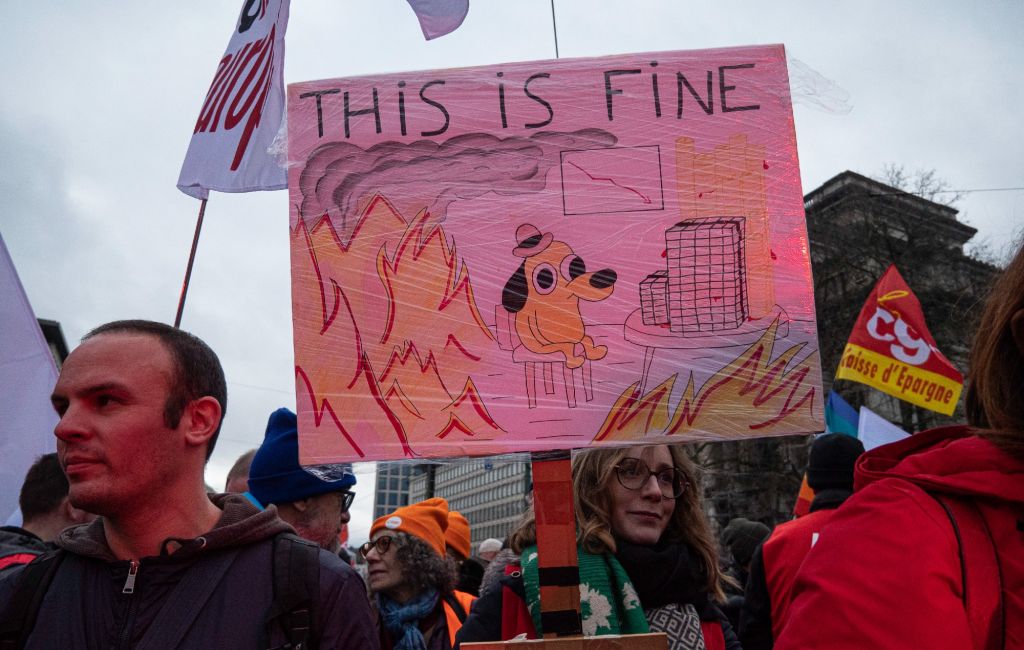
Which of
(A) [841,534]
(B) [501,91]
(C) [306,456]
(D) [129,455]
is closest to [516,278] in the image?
(B) [501,91]

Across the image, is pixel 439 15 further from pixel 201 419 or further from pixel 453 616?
pixel 453 616

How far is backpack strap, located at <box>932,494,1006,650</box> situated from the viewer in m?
1.25

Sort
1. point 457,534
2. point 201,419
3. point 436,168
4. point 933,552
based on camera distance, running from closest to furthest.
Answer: point 933,552 → point 201,419 → point 436,168 → point 457,534

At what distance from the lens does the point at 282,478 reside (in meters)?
3.52

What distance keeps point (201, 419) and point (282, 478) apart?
1423mm

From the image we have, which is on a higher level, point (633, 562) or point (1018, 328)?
point (1018, 328)

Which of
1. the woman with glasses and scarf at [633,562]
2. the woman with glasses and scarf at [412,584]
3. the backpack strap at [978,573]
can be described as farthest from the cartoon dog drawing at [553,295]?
the woman with glasses and scarf at [412,584]

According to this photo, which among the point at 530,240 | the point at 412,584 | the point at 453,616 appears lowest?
the point at 453,616

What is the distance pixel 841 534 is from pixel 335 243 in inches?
71.1

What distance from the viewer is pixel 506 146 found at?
2.72 m

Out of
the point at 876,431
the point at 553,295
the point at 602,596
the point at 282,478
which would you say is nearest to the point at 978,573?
the point at 553,295

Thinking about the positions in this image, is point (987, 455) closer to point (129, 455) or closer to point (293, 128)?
point (129, 455)

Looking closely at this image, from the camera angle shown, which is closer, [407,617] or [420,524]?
[407,617]

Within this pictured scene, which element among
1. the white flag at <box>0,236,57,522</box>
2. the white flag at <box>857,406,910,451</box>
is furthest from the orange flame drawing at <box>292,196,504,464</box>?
the white flag at <box>857,406,910,451</box>
